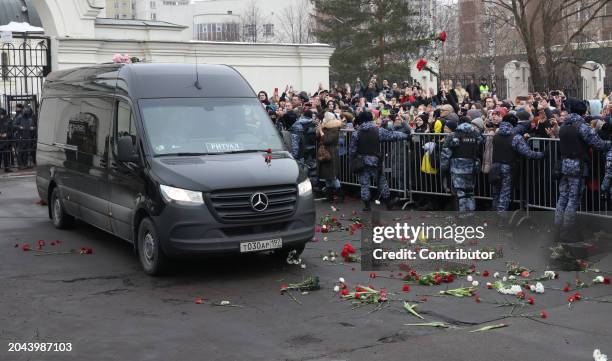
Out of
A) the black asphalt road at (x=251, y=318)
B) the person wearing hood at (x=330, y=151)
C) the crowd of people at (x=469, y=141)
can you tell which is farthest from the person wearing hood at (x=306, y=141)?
the black asphalt road at (x=251, y=318)

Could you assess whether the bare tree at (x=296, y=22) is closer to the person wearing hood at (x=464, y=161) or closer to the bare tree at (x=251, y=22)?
the bare tree at (x=251, y=22)

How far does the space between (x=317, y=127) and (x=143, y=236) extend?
24.4 feet

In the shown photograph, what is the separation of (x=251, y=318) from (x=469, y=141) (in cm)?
619

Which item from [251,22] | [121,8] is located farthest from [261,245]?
[121,8]

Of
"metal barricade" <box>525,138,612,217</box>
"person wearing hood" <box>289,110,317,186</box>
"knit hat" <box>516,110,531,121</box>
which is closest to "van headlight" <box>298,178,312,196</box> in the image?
"metal barricade" <box>525,138,612,217</box>

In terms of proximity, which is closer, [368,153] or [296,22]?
[368,153]

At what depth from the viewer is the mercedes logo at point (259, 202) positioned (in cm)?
961

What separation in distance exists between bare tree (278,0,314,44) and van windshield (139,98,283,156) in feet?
224

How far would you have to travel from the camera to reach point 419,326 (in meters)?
7.68

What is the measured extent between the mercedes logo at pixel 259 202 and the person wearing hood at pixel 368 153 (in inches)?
212

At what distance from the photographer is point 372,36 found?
50.0 meters

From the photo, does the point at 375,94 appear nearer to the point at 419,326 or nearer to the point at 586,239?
the point at 586,239

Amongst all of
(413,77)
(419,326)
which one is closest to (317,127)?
(419,326)

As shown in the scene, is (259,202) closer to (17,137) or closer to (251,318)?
(251,318)
